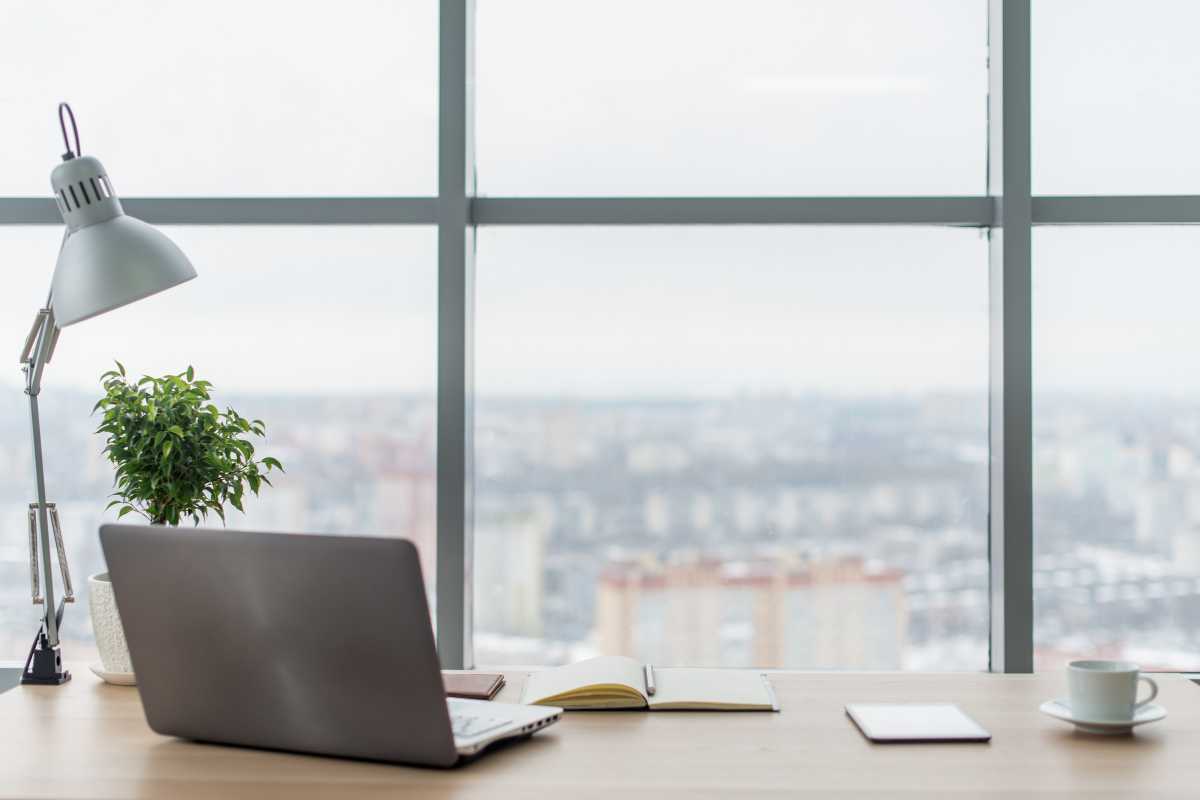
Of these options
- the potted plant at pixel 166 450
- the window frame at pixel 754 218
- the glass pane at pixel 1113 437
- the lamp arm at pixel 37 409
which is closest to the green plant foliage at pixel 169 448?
the potted plant at pixel 166 450

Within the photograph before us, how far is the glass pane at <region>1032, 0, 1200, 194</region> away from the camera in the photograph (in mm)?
2205

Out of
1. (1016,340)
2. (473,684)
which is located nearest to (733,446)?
(1016,340)

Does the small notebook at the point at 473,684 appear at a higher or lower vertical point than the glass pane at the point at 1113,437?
lower

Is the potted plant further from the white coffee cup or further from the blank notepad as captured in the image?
the white coffee cup

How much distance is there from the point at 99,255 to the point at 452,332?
0.75 metres

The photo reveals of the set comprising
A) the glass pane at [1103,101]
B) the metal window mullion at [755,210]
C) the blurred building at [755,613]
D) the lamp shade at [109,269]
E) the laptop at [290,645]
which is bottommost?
the blurred building at [755,613]

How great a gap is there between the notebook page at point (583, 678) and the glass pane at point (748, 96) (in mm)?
1068

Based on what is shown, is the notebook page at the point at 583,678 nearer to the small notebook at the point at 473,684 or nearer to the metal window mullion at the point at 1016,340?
the small notebook at the point at 473,684

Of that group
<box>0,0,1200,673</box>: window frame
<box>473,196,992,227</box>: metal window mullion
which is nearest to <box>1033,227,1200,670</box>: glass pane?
<box>0,0,1200,673</box>: window frame

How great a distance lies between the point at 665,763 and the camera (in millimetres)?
1252

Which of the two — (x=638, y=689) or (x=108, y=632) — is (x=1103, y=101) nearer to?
(x=638, y=689)

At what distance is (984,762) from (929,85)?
151cm

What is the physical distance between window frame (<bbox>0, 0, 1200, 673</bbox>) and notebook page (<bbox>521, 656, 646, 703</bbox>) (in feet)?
1.84

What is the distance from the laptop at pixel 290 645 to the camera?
119 cm
